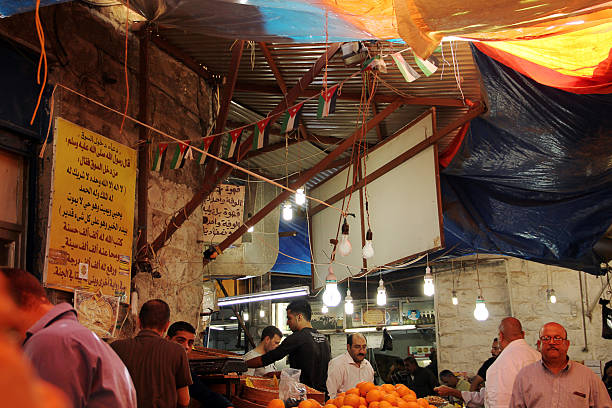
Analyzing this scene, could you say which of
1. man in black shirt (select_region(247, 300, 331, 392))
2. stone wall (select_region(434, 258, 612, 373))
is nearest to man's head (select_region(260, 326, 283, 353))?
man in black shirt (select_region(247, 300, 331, 392))

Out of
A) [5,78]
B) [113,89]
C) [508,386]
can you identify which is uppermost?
[113,89]

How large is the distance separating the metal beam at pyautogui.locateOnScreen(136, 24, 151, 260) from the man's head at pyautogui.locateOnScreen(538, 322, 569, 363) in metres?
3.90

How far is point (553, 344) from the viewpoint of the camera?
486 cm

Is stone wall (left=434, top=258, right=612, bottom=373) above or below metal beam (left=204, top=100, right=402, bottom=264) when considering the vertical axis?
below

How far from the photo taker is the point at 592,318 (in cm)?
1314

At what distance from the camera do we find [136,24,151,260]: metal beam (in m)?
6.13

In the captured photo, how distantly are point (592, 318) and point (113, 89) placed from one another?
11622mm

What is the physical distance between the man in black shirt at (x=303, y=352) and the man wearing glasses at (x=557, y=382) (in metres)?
2.04

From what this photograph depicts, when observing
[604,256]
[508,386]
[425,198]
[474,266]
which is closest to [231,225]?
[425,198]

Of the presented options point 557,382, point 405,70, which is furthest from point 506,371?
point 405,70

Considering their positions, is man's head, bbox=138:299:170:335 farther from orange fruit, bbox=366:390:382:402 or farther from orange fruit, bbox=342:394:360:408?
orange fruit, bbox=366:390:382:402

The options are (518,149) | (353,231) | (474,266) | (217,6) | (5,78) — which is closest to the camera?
(217,6)

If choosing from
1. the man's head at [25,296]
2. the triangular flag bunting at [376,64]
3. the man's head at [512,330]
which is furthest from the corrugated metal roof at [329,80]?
the man's head at [25,296]

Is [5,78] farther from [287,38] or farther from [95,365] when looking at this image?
[95,365]
